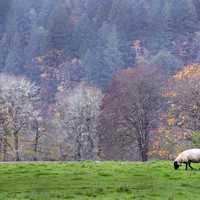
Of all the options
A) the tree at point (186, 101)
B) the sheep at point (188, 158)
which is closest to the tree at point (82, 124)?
the tree at point (186, 101)

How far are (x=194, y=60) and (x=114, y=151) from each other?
97477 mm

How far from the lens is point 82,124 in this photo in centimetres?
8131

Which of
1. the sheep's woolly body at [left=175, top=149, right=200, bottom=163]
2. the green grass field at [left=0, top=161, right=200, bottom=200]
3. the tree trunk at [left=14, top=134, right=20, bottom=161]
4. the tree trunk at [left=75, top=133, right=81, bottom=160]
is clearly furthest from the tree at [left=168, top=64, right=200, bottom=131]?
the sheep's woolly body at [left=175, top=149, right=200, bottom=163]

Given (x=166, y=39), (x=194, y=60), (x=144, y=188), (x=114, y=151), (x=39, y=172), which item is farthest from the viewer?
(x=166, y=39)

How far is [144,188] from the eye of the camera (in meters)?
25.3

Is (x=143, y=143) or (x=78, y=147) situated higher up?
(x=143, y=143)

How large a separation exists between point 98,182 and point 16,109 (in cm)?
5450

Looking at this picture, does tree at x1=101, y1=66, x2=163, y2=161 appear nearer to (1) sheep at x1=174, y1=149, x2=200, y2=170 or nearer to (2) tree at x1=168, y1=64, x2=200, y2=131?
(2) tree at x1=168, y1=64, x2=200, y2=131

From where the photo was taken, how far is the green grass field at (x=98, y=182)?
23.1 meters


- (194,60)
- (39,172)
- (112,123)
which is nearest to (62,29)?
(194,60)

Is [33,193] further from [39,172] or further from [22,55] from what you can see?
[22,55]

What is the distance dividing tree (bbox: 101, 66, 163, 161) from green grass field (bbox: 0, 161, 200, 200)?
3109 centimetres

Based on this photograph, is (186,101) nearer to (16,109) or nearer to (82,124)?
(82,124)

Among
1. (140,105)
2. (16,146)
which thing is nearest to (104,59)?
(16,146)
